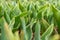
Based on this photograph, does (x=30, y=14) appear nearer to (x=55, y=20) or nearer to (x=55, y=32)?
(x=55, y=20)

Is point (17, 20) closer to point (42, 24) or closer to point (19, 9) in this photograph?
point (42, 24)

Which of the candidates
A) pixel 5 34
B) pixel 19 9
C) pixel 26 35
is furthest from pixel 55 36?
pixel 19 9

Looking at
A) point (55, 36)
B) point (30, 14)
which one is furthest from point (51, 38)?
point (30, 14)

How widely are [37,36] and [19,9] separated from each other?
66 centimetres

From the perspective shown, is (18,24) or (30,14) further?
(30,14)

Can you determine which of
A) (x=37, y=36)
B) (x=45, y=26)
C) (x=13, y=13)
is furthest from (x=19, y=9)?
(x=37, y=36)

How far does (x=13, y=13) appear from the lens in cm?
130

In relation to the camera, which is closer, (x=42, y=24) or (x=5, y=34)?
(x=5, y=34)

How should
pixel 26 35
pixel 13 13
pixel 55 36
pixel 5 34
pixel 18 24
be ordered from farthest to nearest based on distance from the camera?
1. pixel 13 13
2. pixel 18 24
3. pixel 55 36
4. pixel 26 35
5. pixel 5 34

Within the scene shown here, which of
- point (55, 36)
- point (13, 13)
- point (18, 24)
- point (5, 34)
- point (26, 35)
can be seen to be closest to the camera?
point (5, 34)

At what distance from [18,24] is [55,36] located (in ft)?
0.74

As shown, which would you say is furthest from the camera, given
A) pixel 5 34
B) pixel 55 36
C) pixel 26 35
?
pixel 55 36

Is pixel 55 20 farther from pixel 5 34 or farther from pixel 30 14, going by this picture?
pixel 5 34

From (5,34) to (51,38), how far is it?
310 mm
